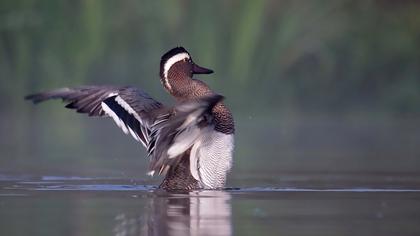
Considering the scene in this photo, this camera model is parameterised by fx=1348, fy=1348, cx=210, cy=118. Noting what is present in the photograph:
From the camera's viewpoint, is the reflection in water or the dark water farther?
the dark water

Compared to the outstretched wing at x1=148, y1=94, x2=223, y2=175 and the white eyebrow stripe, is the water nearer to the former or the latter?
the outstretched wing at x1=148, y1=94, x2=223, y2=175

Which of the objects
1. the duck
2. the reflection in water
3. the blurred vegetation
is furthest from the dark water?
the blurred vegetation

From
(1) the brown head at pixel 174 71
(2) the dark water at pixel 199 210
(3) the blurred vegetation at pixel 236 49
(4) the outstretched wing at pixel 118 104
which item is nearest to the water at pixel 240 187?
(2) the dark water at pixel 199 210

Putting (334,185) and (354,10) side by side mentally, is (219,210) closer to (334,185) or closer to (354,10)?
(334,185)

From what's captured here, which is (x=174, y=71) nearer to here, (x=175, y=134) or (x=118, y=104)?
(x=118, y=104)

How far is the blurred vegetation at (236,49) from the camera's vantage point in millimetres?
17047

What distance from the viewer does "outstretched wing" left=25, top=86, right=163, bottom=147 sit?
950 centimetres

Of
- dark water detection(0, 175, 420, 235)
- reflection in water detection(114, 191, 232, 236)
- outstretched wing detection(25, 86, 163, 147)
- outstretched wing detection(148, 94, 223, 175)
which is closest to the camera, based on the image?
reflection in water detection(114, 191, 232, 236)

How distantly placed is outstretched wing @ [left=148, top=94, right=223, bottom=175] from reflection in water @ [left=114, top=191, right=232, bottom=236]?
0.28m

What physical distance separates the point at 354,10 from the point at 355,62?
2.64 feet

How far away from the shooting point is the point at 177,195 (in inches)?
346

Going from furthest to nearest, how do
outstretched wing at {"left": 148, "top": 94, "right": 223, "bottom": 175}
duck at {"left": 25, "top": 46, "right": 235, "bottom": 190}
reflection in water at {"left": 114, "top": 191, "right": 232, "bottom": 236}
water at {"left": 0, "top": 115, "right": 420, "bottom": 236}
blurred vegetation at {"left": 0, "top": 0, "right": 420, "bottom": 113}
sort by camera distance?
blurred vegetation at {"left": 0, "top": 0, "right": 420, "bottom": 113}, duck at {"left": 25, "top": 46, "right": 235, "bottom": 190}, outstretched wing at {"left": 148, "top": 94, "right": 223, "bottom": 175}, water at {"left": 0, "top": 115, "right": 420, "bottom": 236}, reflection in water at {"left": 114, "top": 191, "right": 232, "bottom": 236}

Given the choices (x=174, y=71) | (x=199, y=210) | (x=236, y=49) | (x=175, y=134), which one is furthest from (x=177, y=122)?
(x=236, y=49)

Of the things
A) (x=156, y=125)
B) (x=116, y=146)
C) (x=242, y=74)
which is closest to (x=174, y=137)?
(x=156, y=125)
